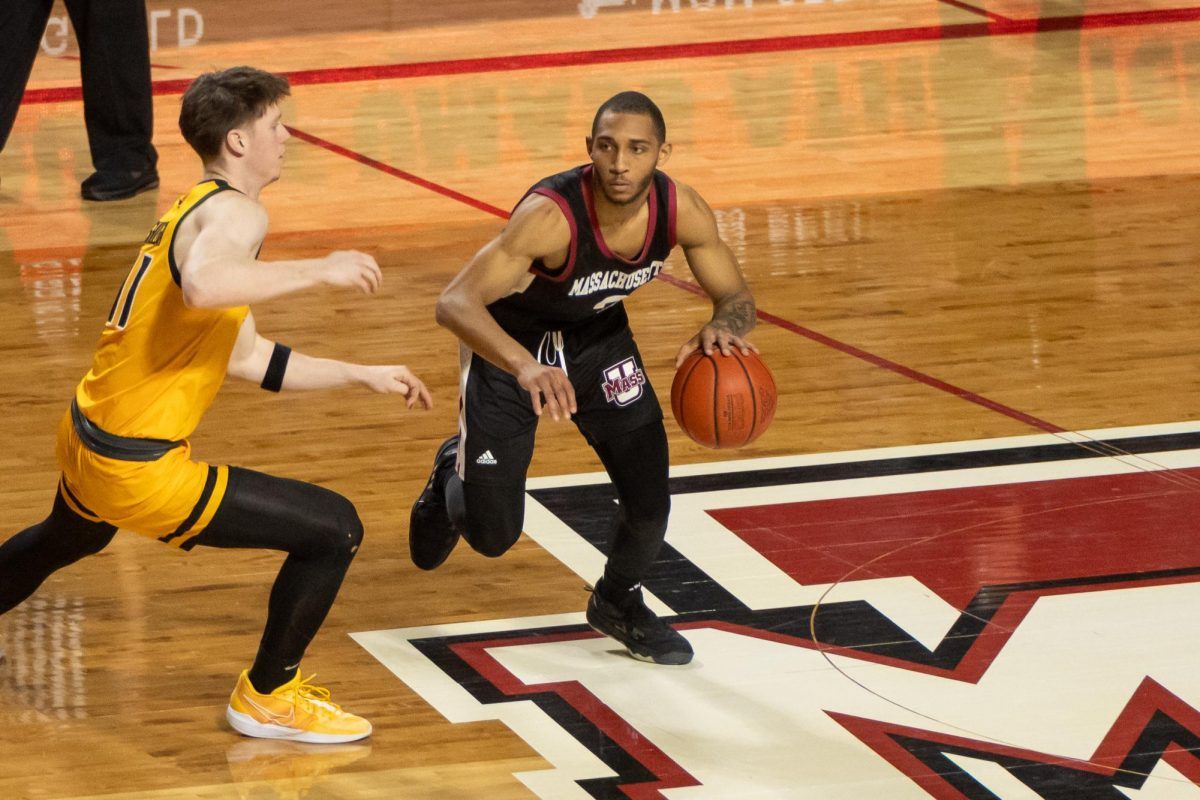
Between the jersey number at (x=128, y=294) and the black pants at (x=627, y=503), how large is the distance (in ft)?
3.63

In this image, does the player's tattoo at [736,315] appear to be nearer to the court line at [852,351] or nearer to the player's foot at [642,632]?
the player's foot at [642,632]

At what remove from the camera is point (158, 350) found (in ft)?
13.6

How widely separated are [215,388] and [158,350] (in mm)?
202

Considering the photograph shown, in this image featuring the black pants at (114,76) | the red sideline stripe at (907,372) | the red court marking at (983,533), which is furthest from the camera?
the black pants at (114,76)

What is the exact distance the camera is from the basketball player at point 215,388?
3.99 meters

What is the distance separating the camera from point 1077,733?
4.48m

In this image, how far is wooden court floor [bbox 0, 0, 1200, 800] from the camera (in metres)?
4.47

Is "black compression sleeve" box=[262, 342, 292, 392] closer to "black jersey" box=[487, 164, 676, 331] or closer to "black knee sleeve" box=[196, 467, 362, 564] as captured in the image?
"black knee sleeve" box=[196, 467, 362, 564]

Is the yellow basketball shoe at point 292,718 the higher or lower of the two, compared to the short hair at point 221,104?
lower

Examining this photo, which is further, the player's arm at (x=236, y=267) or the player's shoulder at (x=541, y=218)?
the player's shoulder at (x=541, y=218)

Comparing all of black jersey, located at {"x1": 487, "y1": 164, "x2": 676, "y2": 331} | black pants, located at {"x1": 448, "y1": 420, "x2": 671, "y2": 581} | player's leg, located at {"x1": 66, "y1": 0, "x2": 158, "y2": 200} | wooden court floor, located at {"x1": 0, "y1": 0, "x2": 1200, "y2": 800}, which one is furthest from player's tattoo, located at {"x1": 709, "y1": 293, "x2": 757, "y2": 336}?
player's leg, located at {"x1": 66, "y1": 0, "x2": 158, "y2": 200}

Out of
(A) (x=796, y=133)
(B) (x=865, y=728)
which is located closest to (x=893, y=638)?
(B) (x=865, y=728)

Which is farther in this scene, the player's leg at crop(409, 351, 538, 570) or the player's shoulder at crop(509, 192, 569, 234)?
the player's leg at crop(409, 351, 538, 570)

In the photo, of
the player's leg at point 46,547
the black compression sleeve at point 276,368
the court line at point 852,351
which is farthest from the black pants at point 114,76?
the black compression sleeve at point 276,368
